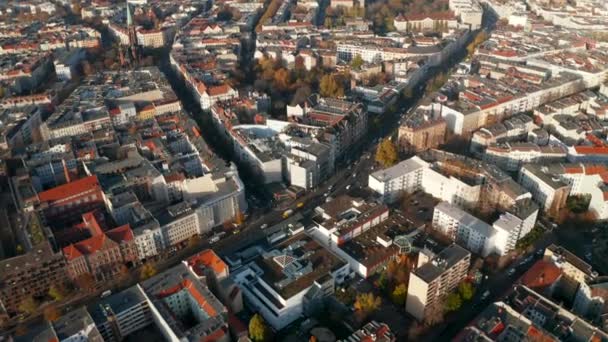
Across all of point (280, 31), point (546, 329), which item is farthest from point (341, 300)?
point (280, 31)

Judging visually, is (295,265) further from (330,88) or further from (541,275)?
(330,88)

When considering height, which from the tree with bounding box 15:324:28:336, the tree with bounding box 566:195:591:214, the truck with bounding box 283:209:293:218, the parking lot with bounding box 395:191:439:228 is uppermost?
the tree with bounding box 566:195:591:214

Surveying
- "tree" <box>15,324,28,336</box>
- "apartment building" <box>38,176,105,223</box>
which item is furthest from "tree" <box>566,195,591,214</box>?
"tree" <box>15,324,28,336</box>

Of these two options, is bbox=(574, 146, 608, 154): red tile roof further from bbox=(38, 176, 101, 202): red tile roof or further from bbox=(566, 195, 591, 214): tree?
bbox=(38, 176, 101, 202): red tile roof

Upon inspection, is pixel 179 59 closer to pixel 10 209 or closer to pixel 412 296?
pixel 10 209

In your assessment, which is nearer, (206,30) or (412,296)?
(412,296)

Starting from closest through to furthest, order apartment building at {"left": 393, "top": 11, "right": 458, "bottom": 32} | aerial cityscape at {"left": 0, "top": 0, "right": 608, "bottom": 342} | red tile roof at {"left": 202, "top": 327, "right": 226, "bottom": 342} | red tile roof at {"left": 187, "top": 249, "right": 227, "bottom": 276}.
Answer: red tile roof at {"left": 202, "top": 327, "right": 226, "bottom": 342} < aerial cityscape at {"left": 0, "top": 0, "right": 608, "bottom": 342} < red tile roof at {"left": 187, "top": 249, "right": 227, "bottom": 276} < apartment building at {"left": 393, "top": 11, "right": 458, "bottom": 32}
